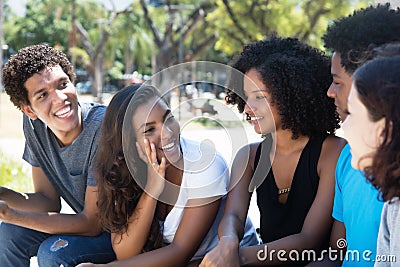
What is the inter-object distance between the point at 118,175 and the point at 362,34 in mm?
1121

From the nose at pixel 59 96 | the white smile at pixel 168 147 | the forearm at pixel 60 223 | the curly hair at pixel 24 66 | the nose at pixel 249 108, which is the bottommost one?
the forearm at pixel 60 223

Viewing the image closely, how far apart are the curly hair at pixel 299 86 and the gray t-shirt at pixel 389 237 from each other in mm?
691

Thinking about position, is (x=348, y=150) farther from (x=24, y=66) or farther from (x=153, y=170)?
(x=24, y=66)

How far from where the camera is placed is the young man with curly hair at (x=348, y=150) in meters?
2.01

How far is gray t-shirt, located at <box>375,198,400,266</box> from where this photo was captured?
1755mm

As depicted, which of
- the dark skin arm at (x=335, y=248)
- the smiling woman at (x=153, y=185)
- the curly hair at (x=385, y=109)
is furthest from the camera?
the smiling woman at (x=153, y=185)

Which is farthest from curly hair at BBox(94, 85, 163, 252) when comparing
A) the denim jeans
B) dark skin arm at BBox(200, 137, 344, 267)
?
dark skin arm at BBox(200, 137, 344, 267)

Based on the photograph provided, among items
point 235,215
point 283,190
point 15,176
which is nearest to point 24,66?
point 235,215

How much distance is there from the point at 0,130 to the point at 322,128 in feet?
50.7

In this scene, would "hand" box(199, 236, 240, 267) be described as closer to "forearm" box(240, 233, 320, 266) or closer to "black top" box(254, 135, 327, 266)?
"forearm" box(240, 233, 320, 266)

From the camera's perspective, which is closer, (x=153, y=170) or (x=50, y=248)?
(x=153, y=170)

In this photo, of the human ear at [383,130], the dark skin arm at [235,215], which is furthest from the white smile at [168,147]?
the human ear at [383,130]

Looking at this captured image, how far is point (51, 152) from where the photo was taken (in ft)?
9.94

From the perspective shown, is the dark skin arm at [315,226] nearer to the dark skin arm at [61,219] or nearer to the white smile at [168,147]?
the white smile at [168,147]
